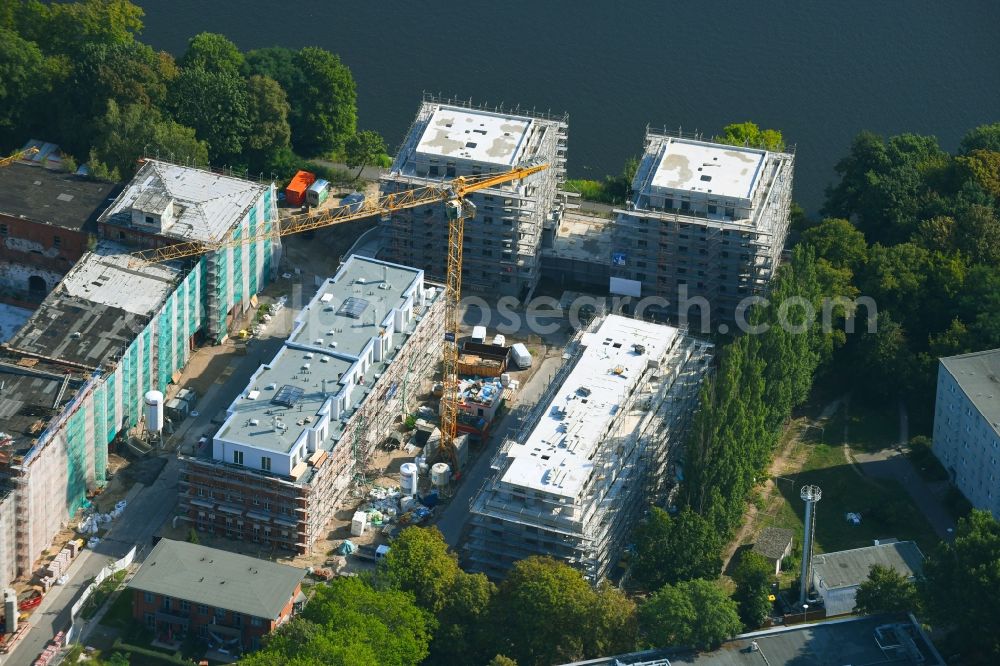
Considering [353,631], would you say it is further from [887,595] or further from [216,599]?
[887,595]

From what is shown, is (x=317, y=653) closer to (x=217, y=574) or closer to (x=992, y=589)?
(x=217, y=574)

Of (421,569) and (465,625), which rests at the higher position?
(421,569)

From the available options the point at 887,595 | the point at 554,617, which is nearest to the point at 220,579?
→ the point at 554,617

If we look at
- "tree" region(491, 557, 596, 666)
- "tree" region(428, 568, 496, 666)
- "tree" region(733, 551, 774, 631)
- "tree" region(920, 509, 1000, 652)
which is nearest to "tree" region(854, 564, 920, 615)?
"tree" region(920, 509, 1000, 652)

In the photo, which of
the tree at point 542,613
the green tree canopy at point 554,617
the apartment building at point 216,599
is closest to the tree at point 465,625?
the tree at point 542,613

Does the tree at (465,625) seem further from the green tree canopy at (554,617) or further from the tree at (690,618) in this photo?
the tree at (690,618)
